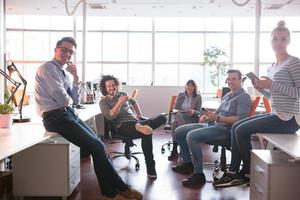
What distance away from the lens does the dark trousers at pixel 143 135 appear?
3932 millimetres

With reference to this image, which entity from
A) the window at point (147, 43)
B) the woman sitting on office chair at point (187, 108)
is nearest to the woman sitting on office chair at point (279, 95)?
the woman sitting on office chair at point (187, 108)

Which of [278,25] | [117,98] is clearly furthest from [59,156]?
[278,25]

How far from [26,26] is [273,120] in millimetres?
10472

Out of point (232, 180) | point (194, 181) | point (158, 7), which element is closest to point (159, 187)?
point (194, 181)

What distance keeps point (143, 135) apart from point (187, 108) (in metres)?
1.33

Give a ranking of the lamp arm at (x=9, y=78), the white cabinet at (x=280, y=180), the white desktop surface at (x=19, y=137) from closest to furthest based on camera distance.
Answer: the white desktop surface at (x=19, y=137) → the white cabinet at (x=280, y=180) → the lamp arm at (x=9, y=78)

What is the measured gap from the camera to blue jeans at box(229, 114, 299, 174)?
2.83 metres

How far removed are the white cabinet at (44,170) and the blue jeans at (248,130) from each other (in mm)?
A: 1588

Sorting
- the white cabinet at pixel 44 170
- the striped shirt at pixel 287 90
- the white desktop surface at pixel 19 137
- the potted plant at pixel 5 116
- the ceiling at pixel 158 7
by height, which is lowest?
the white cabinet at pixel 44 170

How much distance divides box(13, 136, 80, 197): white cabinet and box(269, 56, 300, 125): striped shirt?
6.05 feet

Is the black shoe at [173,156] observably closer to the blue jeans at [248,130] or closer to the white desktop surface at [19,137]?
the blue jeans at [248,130]

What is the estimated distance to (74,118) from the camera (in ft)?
9.62

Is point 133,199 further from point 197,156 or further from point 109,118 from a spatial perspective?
point 109,118

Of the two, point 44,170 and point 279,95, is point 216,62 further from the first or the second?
point 44,170
